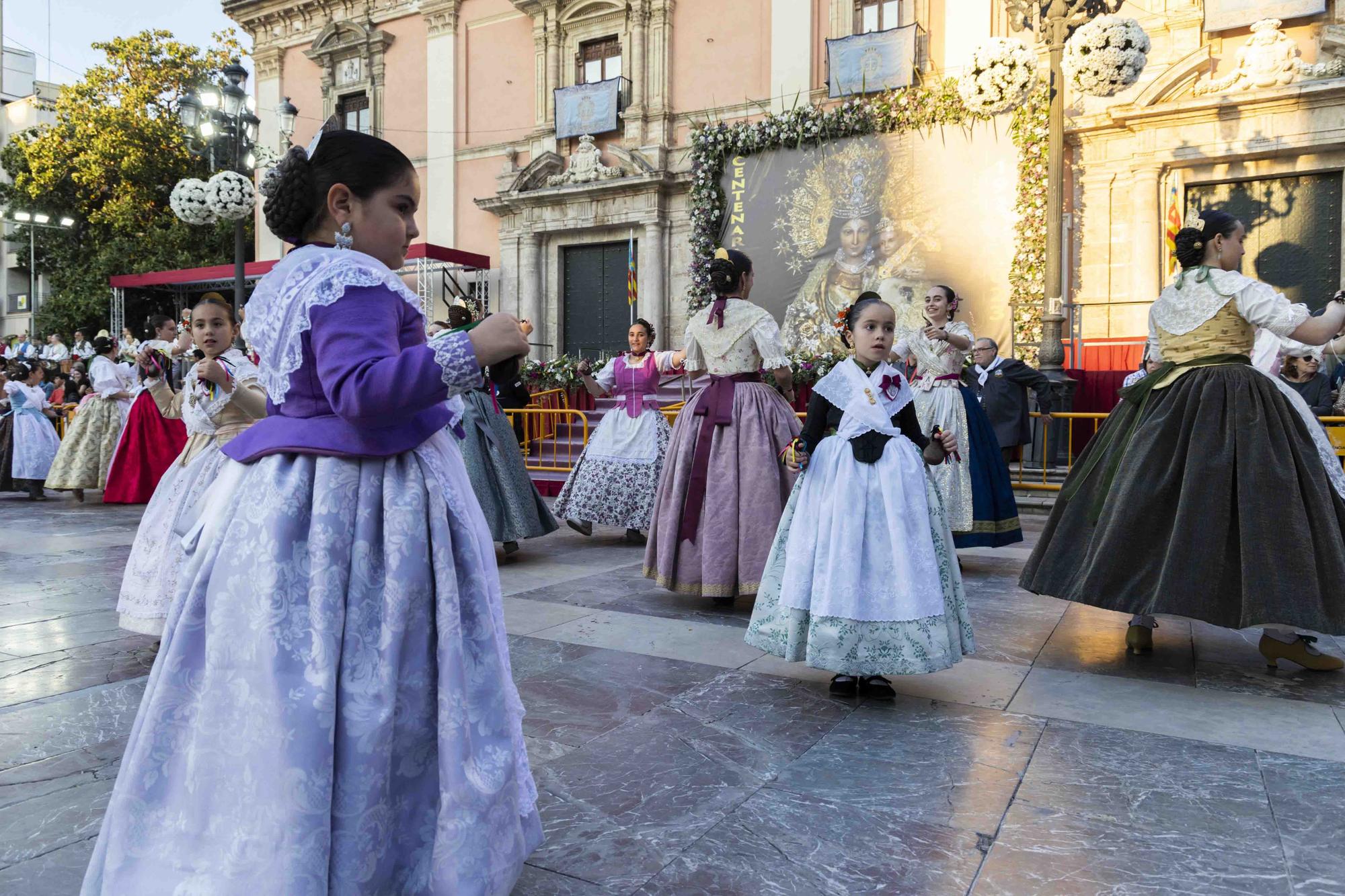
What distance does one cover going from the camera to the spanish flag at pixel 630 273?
1623 cm

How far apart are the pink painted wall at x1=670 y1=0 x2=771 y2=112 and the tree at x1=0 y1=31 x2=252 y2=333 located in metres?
14.9

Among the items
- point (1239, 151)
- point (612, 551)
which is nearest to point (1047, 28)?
point (1239, 151)

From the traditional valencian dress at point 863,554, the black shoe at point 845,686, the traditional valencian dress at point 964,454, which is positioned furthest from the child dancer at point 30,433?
the black shoe at point 845,686

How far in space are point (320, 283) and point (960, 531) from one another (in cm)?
506

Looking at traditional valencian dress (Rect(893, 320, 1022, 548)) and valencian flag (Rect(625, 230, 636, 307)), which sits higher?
valencian flag (Rect(625, 230, 636, 307))

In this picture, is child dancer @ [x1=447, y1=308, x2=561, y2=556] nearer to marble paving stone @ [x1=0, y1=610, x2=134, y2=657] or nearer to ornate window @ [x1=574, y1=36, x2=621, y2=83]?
marble paving stone @ [x1=0, y1=610, x2=134, y2=657]

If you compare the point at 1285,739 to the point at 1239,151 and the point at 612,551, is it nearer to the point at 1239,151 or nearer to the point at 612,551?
the point at 612,551

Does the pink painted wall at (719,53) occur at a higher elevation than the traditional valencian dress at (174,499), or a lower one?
higher

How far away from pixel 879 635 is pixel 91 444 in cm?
985

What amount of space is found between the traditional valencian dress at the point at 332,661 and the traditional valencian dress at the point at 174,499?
7.27 ft

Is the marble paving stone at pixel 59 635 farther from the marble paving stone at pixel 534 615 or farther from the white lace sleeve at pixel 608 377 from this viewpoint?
the white lace sleeve at pixel 608 377

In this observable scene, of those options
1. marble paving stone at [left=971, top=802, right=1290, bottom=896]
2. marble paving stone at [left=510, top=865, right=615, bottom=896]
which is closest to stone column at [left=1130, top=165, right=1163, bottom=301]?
marble paving stone at [left=971, top=802, right=1290, bottom=896]

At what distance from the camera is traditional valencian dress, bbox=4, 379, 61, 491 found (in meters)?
10.5

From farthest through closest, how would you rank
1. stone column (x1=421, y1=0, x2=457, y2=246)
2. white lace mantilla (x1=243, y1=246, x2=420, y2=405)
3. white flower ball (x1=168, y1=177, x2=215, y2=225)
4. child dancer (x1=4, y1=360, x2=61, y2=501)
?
stone column (x1=421, y1=0, x2=457, y2=246), child dancer (x1=4, y1=360, x2=61, y2=501), white flower ball (x1=168, y1=177, x2=215, y2=225), white lace mantilla (x1=243, y1=246, x2=420, y2=405)
